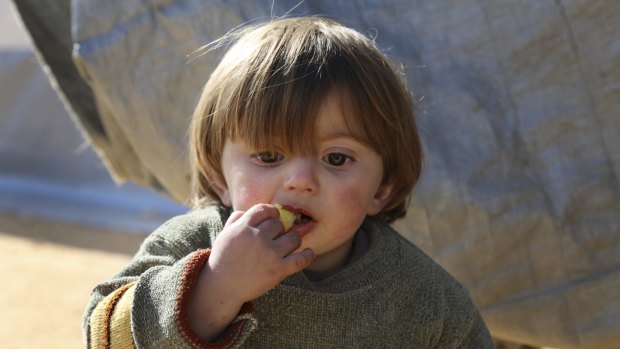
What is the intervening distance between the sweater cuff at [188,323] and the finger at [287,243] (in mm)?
119

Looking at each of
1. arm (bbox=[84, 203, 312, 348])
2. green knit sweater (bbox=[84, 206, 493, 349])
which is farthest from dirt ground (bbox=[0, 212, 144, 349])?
arm (bbox=[84, 203, 312, 348])

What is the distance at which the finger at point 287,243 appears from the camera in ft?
5.75

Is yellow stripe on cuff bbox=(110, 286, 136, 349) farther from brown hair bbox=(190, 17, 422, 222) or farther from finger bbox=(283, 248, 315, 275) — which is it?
brown hair bbox=(190, 17, 422, 222)

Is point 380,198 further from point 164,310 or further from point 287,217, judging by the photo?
point 164,310

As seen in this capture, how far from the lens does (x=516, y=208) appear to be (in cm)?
251

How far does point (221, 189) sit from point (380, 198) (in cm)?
36

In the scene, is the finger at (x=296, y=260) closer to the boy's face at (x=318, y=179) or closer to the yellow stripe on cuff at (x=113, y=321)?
the boy's face at (x=318, y=179)

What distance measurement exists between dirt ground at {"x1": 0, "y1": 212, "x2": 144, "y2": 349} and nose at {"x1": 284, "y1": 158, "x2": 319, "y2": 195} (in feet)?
8.35

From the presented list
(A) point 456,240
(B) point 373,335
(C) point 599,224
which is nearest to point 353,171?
(B) point 373,335

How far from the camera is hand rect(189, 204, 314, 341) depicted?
1.73m

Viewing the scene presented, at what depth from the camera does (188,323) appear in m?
1.69

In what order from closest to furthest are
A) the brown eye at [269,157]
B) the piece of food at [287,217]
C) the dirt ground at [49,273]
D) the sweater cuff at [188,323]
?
the sweater cuff at [188,323]
the piece of food at [287,217]
the brown eye at [269,157]
the dirt ground at [49,273]

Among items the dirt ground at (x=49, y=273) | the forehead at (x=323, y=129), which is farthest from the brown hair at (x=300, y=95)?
the dirt ground at (x=49, y=273)

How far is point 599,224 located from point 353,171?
0.83 m
